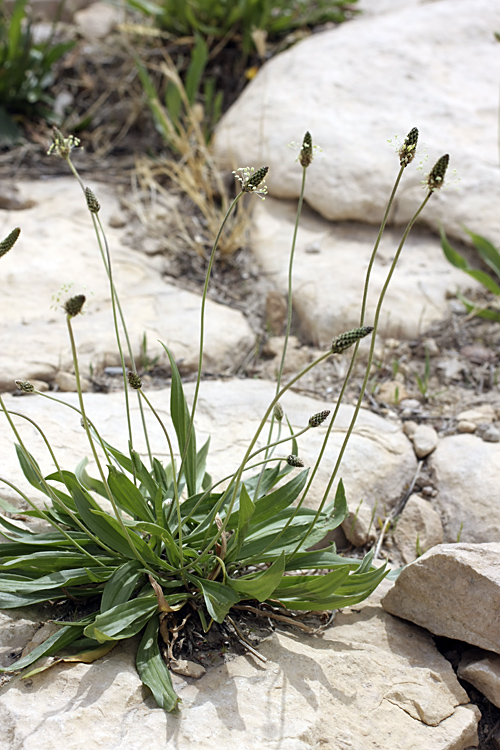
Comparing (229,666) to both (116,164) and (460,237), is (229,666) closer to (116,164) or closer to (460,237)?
(460,237)

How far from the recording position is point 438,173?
140cm

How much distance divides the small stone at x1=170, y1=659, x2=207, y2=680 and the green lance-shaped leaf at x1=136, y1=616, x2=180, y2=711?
0.03 metres

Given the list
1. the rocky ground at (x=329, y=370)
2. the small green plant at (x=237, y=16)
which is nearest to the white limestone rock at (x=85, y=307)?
the rocky ground at (x=329, y=370)

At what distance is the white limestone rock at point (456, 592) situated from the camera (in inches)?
75.1

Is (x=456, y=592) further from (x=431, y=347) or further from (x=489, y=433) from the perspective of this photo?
(x=431, y=347)

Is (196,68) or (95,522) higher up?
(196,68)

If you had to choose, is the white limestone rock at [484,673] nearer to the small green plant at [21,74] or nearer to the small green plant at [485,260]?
the small green plant at [485,260]

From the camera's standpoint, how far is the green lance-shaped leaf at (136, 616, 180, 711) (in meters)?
1.64

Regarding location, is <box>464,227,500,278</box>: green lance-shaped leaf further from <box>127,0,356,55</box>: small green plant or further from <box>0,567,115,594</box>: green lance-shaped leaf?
<box>0,567,115,594</box>: green lance-shaped leaf

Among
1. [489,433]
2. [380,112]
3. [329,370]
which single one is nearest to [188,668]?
[489,433]

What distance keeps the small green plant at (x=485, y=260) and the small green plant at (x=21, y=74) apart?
11.3ft

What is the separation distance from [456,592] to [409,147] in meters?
1.31

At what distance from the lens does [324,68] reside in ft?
15.3

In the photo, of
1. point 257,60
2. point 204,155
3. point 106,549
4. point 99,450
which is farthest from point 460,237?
point 106,549
